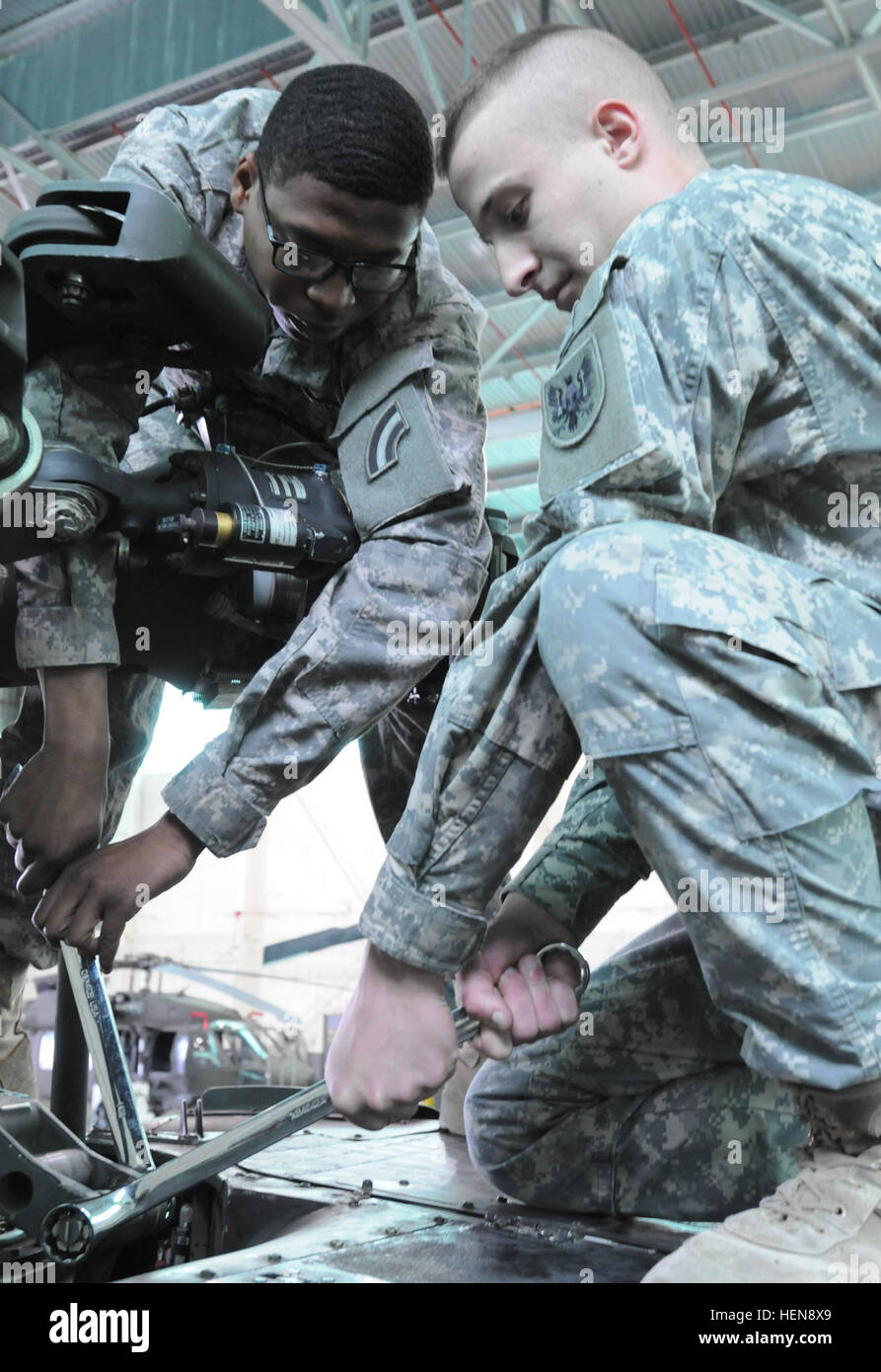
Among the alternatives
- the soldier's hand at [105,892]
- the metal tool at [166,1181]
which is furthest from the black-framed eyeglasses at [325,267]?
the metal tool at [166,1181]

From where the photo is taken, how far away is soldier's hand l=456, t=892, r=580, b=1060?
905 mm

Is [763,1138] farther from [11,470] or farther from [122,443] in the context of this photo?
[122,443]

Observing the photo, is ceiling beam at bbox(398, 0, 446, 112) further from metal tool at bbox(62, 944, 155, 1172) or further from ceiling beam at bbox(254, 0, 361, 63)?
metal tool at bbox(62, 944, 155, 1172)

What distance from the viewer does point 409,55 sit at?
415 centimetres

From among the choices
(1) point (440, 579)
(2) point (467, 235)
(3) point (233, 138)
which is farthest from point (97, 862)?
(2) point (467, 235)

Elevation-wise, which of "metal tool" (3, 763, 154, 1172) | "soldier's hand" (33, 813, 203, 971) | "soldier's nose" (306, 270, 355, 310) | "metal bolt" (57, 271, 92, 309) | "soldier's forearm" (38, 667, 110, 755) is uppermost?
"soldier's nose" (306, 270, 355, 310)

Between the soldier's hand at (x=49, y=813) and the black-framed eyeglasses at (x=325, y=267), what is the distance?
0.62 metres

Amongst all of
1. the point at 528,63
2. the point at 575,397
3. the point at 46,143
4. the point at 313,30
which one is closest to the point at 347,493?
the point at 528,63

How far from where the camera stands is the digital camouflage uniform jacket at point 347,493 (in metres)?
1.32

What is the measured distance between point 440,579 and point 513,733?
59 cm

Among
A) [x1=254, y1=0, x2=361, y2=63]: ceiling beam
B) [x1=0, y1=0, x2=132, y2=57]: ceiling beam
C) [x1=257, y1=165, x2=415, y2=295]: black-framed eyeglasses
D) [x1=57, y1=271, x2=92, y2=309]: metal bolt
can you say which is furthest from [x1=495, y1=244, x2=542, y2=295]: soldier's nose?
[x1=0, y1=0, x2=132, y2=57]: ceiling beam

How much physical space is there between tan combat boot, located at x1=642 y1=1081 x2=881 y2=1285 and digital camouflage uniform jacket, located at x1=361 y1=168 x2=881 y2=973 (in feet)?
0.82
